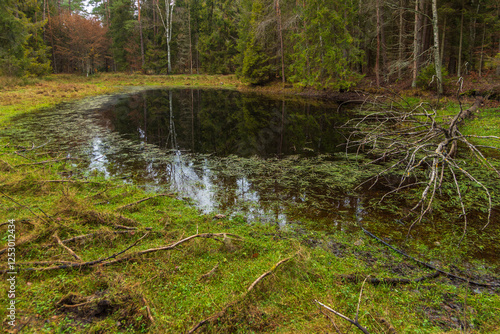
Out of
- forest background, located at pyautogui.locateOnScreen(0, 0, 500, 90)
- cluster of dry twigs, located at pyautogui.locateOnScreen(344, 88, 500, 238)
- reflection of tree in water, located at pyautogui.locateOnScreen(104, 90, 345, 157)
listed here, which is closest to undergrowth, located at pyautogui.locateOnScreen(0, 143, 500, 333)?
cluster of dry twigs, located at pyautogui.locateOnScreen(344, 88, 500, 238)

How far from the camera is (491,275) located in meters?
3.20

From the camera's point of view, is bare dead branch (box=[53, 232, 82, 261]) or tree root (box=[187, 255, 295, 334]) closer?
tree root (box=[187, 255, 295, 334])

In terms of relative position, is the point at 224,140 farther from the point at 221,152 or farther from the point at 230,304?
the point at 230,304

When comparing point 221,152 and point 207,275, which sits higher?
point 221,152

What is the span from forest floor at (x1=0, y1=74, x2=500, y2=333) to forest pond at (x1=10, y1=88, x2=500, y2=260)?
652 millimetres

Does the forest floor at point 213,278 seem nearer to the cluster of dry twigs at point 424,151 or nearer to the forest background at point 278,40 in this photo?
the cluster of dry twigs at point 424,151

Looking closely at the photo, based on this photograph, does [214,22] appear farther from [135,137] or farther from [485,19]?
[135,137]

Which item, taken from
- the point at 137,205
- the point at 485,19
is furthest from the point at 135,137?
the point at 485,19

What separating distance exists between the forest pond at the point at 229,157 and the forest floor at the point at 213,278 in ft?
2.14

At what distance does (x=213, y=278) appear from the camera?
9.71 ft

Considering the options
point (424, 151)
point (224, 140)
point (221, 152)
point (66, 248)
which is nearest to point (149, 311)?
point (66, 248)

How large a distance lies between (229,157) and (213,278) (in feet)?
17.1

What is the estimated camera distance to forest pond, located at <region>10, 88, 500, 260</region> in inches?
195

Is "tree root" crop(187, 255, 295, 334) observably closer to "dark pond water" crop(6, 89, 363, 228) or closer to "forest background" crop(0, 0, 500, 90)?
"dark pond water" crop(6, 89, 363, 228)
